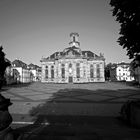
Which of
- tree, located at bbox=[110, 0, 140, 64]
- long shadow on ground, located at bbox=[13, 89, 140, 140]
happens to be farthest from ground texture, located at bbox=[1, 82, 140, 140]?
tree, located at bbox=[110, 0, 140, 64]

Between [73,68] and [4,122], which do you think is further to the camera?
[73,68]

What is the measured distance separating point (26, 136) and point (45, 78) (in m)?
66.8

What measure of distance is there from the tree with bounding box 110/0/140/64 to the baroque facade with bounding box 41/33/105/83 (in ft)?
187

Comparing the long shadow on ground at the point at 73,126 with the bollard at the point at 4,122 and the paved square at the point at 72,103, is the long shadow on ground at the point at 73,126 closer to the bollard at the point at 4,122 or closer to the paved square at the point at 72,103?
the paved square at the point at 72,103

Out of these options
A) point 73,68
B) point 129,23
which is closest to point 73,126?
point 129,23

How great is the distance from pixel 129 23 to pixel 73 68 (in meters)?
57.9

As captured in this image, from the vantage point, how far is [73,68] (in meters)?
63.6

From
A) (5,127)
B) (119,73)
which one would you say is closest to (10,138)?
(5,127)

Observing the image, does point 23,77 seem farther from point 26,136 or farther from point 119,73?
point 26,136

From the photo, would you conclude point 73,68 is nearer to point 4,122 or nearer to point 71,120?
point 71,120

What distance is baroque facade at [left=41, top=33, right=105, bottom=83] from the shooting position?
63.5 metres

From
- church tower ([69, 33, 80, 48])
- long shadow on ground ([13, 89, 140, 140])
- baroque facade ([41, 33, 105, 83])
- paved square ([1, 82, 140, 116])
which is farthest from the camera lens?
church tower ([69, 33, 80, 48])

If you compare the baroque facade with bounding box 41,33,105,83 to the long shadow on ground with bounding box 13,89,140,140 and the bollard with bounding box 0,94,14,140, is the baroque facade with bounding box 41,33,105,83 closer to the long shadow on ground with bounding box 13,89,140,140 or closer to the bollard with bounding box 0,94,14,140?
the long shadow on ground with bounding box 13,89,140,140

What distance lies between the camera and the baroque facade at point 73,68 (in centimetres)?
6347
